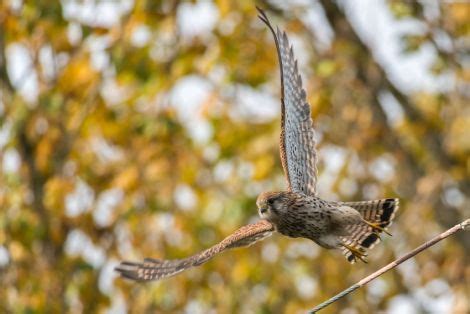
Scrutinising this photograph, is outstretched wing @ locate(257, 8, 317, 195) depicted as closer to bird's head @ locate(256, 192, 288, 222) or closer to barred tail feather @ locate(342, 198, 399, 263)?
bird's head @ locate(256, 192, 288, 222)

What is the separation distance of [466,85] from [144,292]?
3.80 metres

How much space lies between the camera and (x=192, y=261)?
5.95m

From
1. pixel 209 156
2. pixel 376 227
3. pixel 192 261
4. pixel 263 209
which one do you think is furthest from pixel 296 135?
pixel 209 156

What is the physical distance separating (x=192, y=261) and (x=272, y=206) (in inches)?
19.4

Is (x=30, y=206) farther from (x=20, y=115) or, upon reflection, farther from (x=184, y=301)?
(x=184, y=301)

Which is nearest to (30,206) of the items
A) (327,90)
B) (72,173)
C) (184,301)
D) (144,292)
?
(72,173)

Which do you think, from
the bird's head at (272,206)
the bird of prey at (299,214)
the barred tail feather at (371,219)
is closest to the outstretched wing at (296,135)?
the bird of prey at (299,214)

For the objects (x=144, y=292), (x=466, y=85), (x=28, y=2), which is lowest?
(x=144, y=292)

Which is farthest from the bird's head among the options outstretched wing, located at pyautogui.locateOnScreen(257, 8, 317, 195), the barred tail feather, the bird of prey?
the barred tail feather

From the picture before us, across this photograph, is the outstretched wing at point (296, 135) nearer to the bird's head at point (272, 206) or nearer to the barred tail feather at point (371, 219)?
the bird's head at point (272, 206)

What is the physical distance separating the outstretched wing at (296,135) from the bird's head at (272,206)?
0.17 m

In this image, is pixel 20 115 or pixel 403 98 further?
pixel 403 98

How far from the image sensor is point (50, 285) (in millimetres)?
10297

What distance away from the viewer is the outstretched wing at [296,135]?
6250mm
